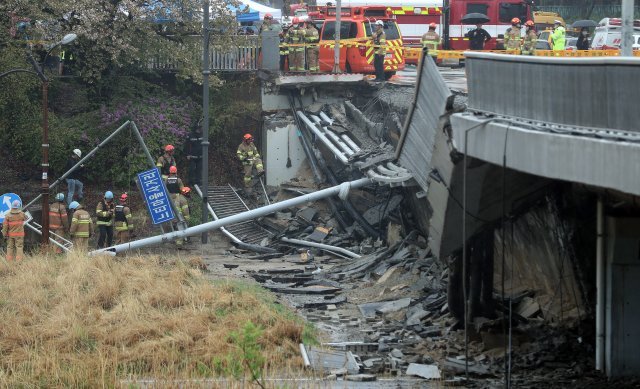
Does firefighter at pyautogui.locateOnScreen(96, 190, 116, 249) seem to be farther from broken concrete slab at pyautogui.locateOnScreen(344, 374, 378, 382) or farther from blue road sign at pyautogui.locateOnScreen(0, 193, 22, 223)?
broken concrete slab at pyautogui.locateOnScreen(344, 374, 378, 382)

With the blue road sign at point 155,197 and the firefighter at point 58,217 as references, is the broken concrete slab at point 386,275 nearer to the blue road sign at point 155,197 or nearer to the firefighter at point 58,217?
the blue road sign at point 155,197

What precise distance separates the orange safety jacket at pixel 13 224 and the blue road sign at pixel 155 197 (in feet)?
8.55

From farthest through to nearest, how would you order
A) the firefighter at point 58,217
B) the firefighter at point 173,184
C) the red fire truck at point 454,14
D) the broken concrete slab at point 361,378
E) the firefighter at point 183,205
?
the red fire truck at point 454,14, the firefighter at point 173,184, the firefighter at point 183,205, the firefighter at point 58,217, the broken concrete slab at point 361,378

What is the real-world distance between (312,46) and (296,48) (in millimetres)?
539

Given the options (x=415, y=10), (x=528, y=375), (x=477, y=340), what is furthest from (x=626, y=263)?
(x=415, y=10)

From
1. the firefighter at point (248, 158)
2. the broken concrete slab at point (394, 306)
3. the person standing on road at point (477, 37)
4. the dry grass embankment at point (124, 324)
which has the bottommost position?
the broken concrete slab at point (394, 306)

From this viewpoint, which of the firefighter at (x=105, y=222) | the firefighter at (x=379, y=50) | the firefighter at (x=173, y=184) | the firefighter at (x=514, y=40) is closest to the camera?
the firefighter at (x=105, y=222)

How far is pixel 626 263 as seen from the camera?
12195mm

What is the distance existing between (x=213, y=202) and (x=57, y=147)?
14.1 ft

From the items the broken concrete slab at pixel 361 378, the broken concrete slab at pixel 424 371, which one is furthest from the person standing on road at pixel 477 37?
the broken concrete slab at pixel 361 378

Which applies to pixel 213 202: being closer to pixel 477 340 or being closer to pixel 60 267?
pixel 60 267

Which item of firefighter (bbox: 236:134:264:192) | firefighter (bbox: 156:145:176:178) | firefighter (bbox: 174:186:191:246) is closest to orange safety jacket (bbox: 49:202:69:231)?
firefighter (bbox: 174:186:191:246)

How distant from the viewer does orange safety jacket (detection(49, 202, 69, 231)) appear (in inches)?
982

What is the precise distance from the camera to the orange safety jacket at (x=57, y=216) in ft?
81.8
